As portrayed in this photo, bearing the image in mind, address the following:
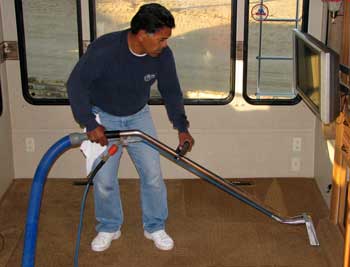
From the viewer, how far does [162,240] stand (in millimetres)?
3590

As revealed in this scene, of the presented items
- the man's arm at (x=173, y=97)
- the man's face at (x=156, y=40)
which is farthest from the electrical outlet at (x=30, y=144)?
the man's face at (x=156, y=40)

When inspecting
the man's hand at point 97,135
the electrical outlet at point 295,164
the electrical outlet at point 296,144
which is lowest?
the electrical outlet at point 295,164

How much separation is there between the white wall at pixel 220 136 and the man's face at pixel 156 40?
154 cm

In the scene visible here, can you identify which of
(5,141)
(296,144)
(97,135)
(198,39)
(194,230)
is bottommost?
(194,230)

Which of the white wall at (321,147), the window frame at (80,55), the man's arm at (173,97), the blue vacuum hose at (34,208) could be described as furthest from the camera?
the window frame at (80,55)

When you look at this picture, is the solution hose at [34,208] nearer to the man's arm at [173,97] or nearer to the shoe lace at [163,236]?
the man's arm at [173,97]

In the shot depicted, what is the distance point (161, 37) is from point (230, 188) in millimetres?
932

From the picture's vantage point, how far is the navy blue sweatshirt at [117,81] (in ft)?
9.96

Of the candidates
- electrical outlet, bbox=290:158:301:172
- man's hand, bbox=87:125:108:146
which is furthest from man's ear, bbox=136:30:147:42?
electrical outlet, bbox=290:158:301:172

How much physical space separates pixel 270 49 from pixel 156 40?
5.48 feet

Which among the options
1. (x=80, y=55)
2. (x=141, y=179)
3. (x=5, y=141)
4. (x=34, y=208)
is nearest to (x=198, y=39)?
(x=80, y=55)

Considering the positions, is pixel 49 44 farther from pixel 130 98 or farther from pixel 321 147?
pixel 321 147

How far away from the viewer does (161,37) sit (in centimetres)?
292

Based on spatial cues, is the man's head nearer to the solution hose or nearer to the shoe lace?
the solution hose
